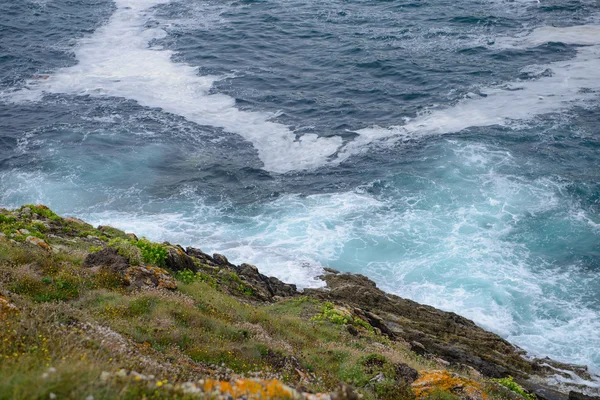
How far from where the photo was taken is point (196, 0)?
228 ft

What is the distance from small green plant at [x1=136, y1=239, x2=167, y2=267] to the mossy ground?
0.11 ft

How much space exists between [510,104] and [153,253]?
110ft

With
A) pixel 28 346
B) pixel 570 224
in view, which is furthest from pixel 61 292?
pixel 570 224

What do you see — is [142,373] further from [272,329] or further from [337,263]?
[337,263]

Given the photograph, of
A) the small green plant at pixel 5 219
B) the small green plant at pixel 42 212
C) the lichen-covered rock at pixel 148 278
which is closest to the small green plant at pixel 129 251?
the lichen-covered rock at pixel 148 278

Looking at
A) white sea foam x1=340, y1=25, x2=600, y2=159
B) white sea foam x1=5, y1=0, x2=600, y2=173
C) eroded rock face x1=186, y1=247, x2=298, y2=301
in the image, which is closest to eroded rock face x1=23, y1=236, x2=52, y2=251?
eroded rock face x1=186, y1=247, x2=298, y2=301

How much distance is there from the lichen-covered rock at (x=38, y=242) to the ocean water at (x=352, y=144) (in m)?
11.2

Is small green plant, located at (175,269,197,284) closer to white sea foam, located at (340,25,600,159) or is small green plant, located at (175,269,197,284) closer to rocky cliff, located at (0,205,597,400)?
rocky cliff, located at (0,205,597,400)

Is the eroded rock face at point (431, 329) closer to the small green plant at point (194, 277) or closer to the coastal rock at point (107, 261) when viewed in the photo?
the small green plant at point (194, 277)

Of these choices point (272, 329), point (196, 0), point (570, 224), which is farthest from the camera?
point (196, 0)

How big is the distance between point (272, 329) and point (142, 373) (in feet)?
21.4

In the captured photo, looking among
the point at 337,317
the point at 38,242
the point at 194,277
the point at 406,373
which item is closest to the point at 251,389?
the point at 406,373

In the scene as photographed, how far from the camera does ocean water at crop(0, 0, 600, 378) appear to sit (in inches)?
1052

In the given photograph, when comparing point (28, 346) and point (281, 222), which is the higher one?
point (28, 346)
